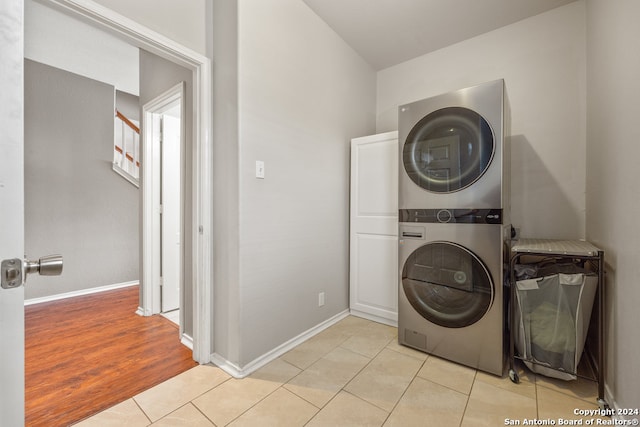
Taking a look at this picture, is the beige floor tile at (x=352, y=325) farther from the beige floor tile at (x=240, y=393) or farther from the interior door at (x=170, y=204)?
the interior door at (x=170, y=204)

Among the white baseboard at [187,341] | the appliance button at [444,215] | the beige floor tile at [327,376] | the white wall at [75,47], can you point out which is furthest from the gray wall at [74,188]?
the appliance button at [444,215]

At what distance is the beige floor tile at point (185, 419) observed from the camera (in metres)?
1.32

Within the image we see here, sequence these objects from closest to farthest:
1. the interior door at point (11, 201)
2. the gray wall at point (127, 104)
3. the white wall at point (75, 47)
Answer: the interior door at point (11, 201), the white wall at point (75, 47), the gray wall at point (127, 104)

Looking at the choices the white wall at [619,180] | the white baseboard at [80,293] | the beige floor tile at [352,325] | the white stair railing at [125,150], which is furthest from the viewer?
the white stair railing at [125,150]

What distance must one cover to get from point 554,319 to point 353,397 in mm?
1212

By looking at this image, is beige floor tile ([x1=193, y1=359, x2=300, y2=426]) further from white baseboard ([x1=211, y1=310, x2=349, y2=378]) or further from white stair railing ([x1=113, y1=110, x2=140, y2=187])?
white stair railing ([x1=113, y1=110, x2=140, y2=187])

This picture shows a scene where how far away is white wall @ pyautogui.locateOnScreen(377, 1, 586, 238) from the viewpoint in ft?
6.79

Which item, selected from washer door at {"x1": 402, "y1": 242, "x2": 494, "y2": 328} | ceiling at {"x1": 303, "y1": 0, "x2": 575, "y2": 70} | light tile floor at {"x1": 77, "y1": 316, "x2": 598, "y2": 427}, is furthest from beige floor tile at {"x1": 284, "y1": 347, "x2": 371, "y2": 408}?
ceiling at {"x1": 303, "y1": 0, "x2": 575, "y2": 70}

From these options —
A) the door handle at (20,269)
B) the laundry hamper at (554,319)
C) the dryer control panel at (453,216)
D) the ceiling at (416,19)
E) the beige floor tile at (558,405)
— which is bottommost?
the beige floor tile at (558,405)

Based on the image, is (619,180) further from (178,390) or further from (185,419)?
(178,390)

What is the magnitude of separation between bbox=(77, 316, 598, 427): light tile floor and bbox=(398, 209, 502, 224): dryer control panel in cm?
95

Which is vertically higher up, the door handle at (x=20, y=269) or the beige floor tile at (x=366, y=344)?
the door handle at (x=20, y=269)

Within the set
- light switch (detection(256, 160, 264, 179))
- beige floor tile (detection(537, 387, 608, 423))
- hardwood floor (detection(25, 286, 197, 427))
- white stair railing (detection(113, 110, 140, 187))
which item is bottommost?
hardwood floor (detection(25, 286, 197, 427))

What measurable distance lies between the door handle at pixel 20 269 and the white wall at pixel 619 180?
201cm
